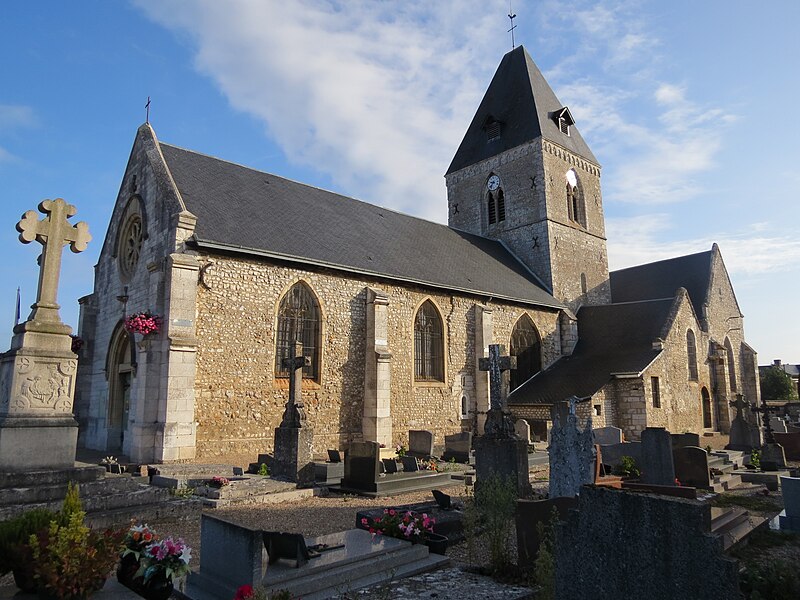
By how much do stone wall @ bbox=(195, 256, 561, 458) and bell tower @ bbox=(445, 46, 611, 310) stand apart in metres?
7.43

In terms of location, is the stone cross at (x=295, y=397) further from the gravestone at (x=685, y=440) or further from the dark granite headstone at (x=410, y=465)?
the gravestone at (x=685, y=440)

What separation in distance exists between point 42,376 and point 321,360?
28.3ft

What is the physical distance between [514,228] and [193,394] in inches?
736

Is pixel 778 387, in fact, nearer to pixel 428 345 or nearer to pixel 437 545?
pixel 428 345

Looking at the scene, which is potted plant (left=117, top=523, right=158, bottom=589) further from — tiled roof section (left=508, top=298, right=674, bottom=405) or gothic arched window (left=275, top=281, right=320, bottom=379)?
tiled roof section (left=508, top=298, right=674, bottom=405)

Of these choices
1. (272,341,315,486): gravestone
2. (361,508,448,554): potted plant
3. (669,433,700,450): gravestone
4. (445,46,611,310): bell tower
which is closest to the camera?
(361,508,448,554): potted plant

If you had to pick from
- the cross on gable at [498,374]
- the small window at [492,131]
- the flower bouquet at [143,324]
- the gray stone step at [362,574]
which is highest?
the small window at [492,131]

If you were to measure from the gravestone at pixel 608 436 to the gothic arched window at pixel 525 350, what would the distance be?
6945 mm

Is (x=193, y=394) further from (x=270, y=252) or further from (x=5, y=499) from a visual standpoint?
(x=5, y=499)

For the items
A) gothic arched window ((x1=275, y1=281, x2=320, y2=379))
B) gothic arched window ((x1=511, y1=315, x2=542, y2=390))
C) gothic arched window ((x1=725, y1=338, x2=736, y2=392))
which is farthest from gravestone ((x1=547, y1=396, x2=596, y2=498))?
gothic arched window ((x1=725, y1=338, x2=736, y2=392))

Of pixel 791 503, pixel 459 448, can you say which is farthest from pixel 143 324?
pixel 791 503

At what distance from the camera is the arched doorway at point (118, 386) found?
1477 cm

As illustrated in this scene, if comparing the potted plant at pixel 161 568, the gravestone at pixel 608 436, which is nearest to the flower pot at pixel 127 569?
the potted plant at pixel 161 568

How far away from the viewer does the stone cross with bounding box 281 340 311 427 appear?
10.7 m
